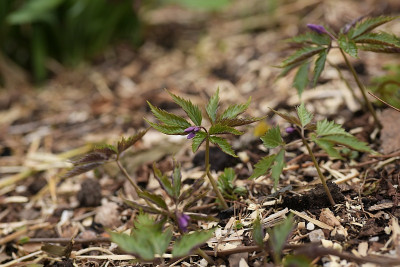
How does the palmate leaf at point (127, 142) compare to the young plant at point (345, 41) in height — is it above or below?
below

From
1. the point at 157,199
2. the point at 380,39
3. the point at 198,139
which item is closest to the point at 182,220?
the point at 157,199

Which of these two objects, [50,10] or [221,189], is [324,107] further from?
[50,10]

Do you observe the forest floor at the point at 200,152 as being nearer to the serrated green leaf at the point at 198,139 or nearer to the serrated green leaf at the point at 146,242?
the serrated green leaf at the point at 198,139

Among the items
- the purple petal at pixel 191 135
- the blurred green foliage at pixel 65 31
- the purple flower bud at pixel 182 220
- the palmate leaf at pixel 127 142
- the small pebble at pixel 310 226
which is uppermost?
the blurred green foliage at pixel 65 31

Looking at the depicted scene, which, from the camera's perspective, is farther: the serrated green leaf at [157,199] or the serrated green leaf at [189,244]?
the serrated green leaf at [157,199]

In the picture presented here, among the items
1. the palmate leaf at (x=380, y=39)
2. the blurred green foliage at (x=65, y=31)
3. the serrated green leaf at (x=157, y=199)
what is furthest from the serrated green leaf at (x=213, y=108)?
the blurred green foliage at (x=65, y=31)

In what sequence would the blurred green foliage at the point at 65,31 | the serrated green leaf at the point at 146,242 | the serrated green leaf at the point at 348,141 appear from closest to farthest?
the serrated green leaf at the point at 146,242 → the serrated green leaf at the point at 348,141 → the blurred green foliage at the point at 65,31

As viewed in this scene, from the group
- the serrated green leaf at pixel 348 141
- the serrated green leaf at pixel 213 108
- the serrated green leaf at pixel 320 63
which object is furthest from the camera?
the serrated green leaf at pixel 320 63

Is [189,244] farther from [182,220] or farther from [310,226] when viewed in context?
[310,226]
